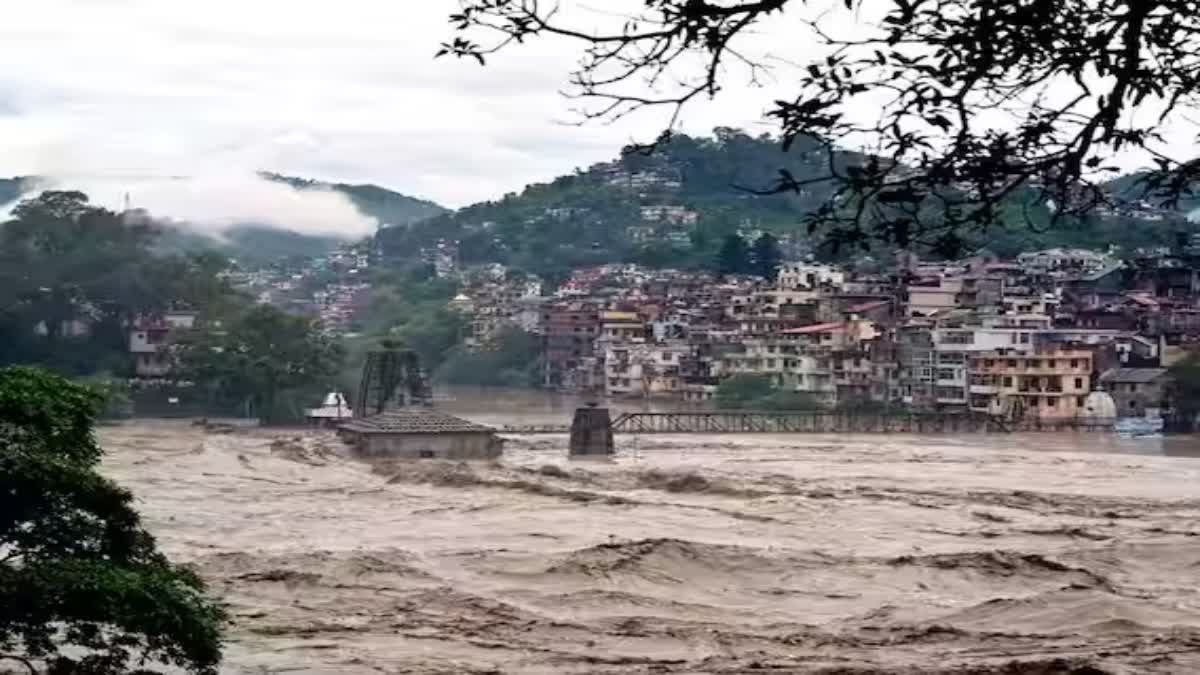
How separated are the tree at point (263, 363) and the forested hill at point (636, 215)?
126ft

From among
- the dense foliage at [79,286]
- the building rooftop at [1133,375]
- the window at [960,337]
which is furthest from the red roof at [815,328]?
the dense foliage at [79,286]

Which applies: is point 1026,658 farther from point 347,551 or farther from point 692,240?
point 692,240

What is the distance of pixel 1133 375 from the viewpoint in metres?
46.7

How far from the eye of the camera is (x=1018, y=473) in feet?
109

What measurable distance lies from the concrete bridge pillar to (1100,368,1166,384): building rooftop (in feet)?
51.1

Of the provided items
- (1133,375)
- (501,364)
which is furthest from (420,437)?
(501,364)

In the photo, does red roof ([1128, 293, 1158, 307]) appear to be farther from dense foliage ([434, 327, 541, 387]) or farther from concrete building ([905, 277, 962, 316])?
dense foliage ([434, 327, 541, 387])

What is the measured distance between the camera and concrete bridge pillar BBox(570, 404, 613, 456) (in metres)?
37.9

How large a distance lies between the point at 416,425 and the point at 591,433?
13.2 feet

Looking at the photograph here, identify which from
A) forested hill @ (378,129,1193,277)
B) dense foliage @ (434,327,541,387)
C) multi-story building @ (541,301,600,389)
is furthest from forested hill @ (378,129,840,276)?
multi-story building @ (541,301,600,389)

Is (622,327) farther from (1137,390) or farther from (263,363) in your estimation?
(1137,390)

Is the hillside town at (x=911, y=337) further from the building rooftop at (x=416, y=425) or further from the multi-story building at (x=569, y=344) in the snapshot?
the building rooftop at (x=416, y=425)

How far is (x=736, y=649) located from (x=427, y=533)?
9398 mm

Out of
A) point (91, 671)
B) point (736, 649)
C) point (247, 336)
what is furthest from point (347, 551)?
point (247, 336)
